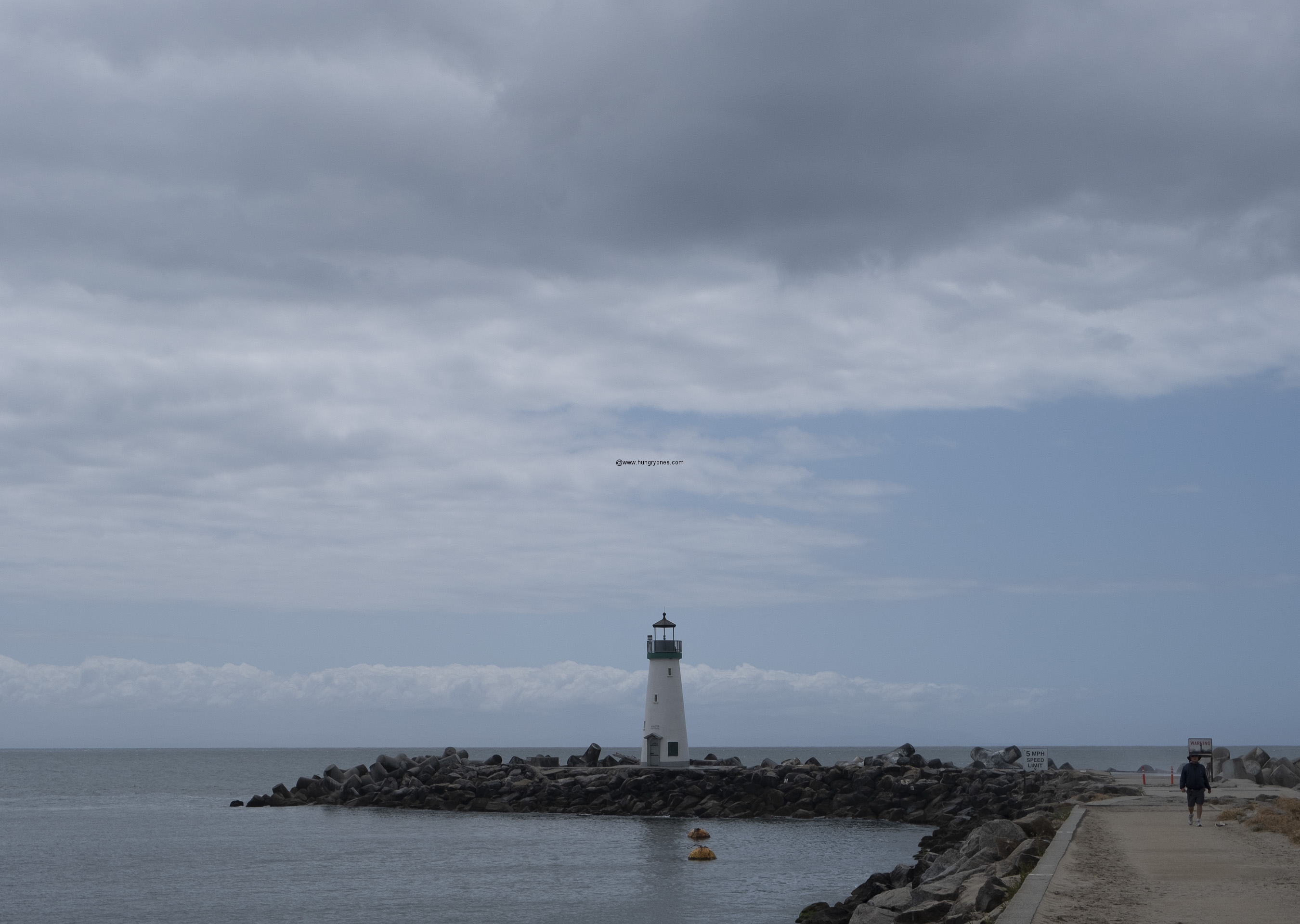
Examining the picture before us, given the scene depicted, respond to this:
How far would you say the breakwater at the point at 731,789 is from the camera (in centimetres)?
3953

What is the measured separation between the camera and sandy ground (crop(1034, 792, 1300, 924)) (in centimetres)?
1194

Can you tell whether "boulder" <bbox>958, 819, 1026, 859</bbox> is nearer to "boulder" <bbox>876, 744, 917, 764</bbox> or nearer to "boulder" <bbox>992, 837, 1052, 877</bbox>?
"boulder" <bbox>992, 837, 1052, 877</bbox>

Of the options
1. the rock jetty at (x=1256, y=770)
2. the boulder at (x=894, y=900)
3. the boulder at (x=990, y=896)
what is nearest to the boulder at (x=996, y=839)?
the boulder at (x=894, y=900)

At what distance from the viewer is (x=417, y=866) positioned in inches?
1383

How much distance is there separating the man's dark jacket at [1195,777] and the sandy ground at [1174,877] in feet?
2.35

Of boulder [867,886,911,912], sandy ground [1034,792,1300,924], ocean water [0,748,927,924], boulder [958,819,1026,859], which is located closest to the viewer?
sandy ground [1034,792,1300,924]

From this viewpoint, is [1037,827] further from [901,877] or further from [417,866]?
[417,866]

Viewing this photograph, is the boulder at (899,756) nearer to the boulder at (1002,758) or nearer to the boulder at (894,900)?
the boulder at (1002,758)

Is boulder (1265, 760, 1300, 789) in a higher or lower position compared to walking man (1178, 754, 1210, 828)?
lower

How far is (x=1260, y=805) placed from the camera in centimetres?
2500

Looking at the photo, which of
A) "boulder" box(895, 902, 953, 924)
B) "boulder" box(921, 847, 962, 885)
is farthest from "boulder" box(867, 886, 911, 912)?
"boulder" box(895, 902, 953, 924)

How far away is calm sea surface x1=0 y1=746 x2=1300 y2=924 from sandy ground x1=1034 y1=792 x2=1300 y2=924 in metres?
8.52

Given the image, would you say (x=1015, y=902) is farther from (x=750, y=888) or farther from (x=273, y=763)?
(x=273, y=763)

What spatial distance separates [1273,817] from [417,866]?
23.1m
